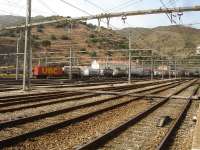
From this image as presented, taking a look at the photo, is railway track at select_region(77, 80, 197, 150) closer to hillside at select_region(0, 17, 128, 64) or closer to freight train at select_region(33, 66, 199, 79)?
freight train at select_region(33, 66, 199, 79)

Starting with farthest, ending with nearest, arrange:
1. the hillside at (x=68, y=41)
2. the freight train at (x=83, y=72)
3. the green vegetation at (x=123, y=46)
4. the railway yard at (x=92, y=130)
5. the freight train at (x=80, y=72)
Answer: the green vegetation at (x=123, y=46) → the hillside at (x=68, y=41) → the freight train at (x=83, y=72) → the freight train at (x=80, y=72) → the railway yard at (x=92, y=130)

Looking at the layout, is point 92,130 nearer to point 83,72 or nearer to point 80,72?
point 80,72

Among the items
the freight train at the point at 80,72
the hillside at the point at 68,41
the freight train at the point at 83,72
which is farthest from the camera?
the hillside at the point at 68,41

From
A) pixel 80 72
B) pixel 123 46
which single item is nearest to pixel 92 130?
pixel 80 72

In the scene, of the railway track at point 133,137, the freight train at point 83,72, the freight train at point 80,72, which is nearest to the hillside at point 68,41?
the freight train at point 83,72

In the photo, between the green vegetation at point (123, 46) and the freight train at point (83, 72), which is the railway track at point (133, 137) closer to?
the freight train at point (83, 72)

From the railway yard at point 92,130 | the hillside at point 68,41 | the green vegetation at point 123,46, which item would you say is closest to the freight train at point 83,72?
the green vegetation at point 123,46

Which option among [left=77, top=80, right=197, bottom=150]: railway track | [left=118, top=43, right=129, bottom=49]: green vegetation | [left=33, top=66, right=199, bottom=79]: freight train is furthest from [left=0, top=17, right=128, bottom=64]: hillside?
[left=77, top=80, right=197, bottom=150]: railway track

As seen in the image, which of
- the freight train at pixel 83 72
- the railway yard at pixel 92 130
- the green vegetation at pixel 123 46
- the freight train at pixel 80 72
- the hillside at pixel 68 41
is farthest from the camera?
the green vegetation at pixel 123 46

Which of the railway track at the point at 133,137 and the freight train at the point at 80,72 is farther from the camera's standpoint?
the freight train at the point at 80,72

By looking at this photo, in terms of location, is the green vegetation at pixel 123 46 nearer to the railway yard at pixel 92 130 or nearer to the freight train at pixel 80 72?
the freight train at pixel 80 72

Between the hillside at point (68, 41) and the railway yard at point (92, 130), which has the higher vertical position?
the hillside at point (68, 41)

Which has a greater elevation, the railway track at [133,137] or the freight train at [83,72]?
the freight train at [83,72]

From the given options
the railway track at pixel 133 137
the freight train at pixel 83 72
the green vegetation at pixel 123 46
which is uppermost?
the green vegetation at pixel 123 46
